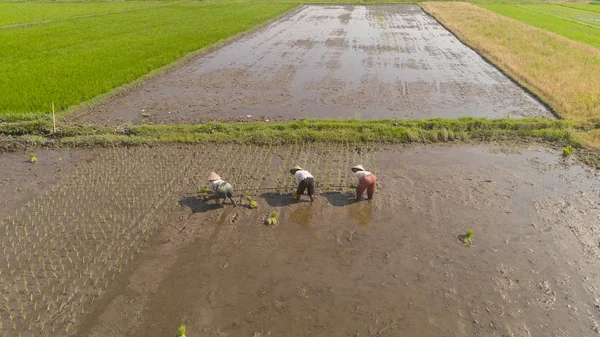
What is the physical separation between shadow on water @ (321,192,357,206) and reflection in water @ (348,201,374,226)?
0.13 m

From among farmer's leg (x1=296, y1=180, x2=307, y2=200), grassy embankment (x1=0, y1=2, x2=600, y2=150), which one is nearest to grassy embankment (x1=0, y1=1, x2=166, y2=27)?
grassy embankment (x1=0, y1=2, x2=600, y2=150)

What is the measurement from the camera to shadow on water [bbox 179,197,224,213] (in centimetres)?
Answer: 767

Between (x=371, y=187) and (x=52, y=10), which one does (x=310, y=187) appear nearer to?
(x=371, y=187)

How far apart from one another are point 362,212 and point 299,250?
1.62 metres

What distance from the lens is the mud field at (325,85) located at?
12508 millimetres

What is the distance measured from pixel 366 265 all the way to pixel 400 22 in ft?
94.1

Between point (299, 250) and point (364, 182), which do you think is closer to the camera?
point (299, 250)

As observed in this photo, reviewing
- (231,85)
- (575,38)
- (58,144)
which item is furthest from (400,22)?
(58,144)

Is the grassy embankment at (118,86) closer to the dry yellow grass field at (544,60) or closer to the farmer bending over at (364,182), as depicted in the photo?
the dry yellow grass field at (544,60)

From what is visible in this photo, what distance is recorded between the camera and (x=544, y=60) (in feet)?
58.4

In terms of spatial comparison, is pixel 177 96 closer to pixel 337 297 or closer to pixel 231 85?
pixel 231 85

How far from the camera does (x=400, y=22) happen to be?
103 feet

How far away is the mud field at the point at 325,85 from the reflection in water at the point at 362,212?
194 inches

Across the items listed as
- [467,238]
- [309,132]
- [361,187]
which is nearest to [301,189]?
[361,187]
